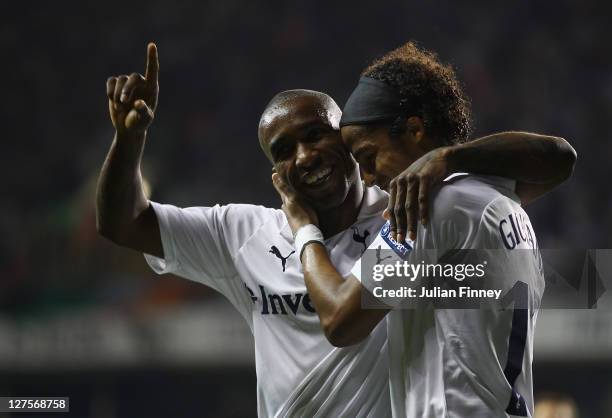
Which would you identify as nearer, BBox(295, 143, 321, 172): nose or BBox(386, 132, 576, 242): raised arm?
BBox(386, 132, 576, 242): raised arm

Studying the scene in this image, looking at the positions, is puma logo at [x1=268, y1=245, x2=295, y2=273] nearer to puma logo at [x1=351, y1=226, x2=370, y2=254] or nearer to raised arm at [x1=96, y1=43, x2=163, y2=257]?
puma logo at [x1=351, y1=226, x2=370, y2=254]

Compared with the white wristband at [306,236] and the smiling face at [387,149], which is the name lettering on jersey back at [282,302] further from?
the smiling face at [387,149]

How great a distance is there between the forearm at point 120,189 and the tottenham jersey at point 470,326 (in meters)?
1.03

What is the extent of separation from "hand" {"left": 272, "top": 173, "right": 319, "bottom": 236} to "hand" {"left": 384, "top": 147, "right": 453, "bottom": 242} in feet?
1.78

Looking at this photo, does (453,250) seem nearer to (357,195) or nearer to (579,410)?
(357,195)

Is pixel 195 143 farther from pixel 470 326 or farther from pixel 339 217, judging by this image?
pixel 470 326

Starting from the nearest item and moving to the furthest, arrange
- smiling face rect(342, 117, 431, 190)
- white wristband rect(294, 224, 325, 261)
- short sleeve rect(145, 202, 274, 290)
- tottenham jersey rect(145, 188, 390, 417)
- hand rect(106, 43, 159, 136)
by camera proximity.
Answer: smiling face rect(342, 117, 431, 190) < white wristband rect(294, 224, 325, 261) < tottenham jersey rect(145, 188, 390, 417) < hand rect(106, 43, 159, 136) < short sleeve rect(145, 202, 274, 290)

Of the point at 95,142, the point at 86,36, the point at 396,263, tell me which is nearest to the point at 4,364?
the point at 95,142

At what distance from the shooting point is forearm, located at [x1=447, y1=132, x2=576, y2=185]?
A: 2.38 meters

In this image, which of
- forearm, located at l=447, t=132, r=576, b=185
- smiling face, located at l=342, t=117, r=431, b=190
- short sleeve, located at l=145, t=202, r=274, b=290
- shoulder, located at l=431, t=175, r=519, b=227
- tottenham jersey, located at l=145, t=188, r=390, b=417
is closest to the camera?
shoulder, located at l=431, t=175, r=519, b=227

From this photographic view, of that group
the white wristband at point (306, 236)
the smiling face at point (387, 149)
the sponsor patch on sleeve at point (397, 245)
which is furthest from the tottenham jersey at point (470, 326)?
the white wristband at point (306, 236)

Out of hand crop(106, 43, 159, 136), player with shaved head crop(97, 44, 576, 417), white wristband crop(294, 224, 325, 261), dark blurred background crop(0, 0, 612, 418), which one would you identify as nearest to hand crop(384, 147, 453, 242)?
white wristband crop(294, 224, 325, 261)

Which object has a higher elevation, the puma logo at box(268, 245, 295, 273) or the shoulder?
the puma logo at box(268, 245, 295, 273)

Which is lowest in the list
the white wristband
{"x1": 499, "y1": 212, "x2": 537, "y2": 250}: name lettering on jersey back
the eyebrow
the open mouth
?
{"x1": 499, "y1": 212, "x2": 537, "y2": 250}: name lettering on jersey back
